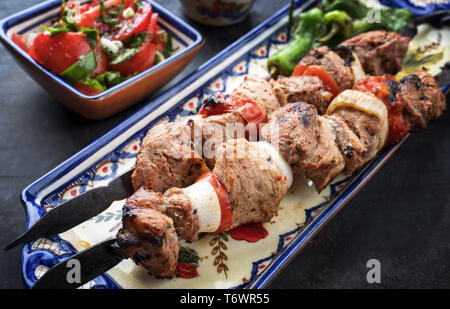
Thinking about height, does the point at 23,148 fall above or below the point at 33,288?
below

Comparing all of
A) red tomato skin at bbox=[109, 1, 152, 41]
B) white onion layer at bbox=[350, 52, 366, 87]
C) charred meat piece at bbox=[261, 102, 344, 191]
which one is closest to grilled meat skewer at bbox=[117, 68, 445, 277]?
charred meat piece at bbox=[261, 102, 344, 191]

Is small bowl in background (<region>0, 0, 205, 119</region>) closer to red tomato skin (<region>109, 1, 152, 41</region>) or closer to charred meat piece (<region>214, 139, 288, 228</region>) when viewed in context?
red tomato skin (<region>109, 1, 152, 41</region>)

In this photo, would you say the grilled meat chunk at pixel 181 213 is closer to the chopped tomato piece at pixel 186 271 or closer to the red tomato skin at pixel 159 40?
the chopped tomato piece at pixel 186 271

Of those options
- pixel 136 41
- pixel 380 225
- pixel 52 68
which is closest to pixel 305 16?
pixel 136 41

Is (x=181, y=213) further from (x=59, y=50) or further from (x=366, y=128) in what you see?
(x=59, y=50)

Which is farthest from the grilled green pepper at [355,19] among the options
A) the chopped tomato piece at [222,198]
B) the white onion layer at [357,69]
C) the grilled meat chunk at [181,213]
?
the grilled meat chunk at [181,213]

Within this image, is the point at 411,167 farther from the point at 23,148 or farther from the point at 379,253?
the point at 23,148
